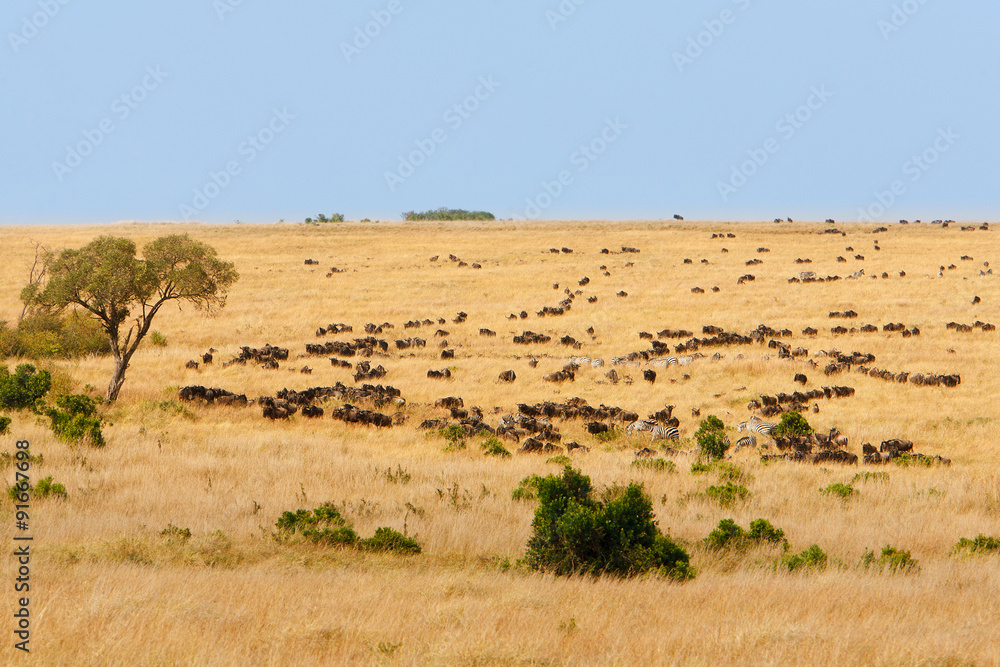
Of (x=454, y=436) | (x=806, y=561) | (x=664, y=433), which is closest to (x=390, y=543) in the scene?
(x=806, y=561)

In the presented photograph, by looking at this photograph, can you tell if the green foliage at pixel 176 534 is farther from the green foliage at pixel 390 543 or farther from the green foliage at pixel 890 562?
the green foliage at pixel 890 562

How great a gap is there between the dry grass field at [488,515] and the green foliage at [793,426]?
1550 mm

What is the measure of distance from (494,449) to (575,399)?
6972 mm

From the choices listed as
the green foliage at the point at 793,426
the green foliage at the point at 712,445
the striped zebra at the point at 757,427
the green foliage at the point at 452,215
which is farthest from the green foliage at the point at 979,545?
the green foliage at the point at 452,215

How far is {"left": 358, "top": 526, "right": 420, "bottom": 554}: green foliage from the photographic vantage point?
454 inches

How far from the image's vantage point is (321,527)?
1216 centimetres

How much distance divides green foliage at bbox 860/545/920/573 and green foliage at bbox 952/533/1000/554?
134cm

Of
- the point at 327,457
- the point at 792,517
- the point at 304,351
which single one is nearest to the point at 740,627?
the point at 792,517

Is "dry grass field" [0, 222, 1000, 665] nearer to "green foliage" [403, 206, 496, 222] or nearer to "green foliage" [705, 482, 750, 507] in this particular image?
"green foliage" [705, 482, 750, 507]

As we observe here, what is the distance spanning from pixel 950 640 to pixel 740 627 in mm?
1879

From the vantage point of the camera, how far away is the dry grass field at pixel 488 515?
736cm

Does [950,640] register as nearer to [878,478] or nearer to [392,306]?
[878,478]

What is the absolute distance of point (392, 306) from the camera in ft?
172

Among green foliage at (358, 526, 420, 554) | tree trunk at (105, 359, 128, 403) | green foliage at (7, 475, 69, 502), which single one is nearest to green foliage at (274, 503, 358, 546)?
green foliage at (358, 526, 420, 554)
